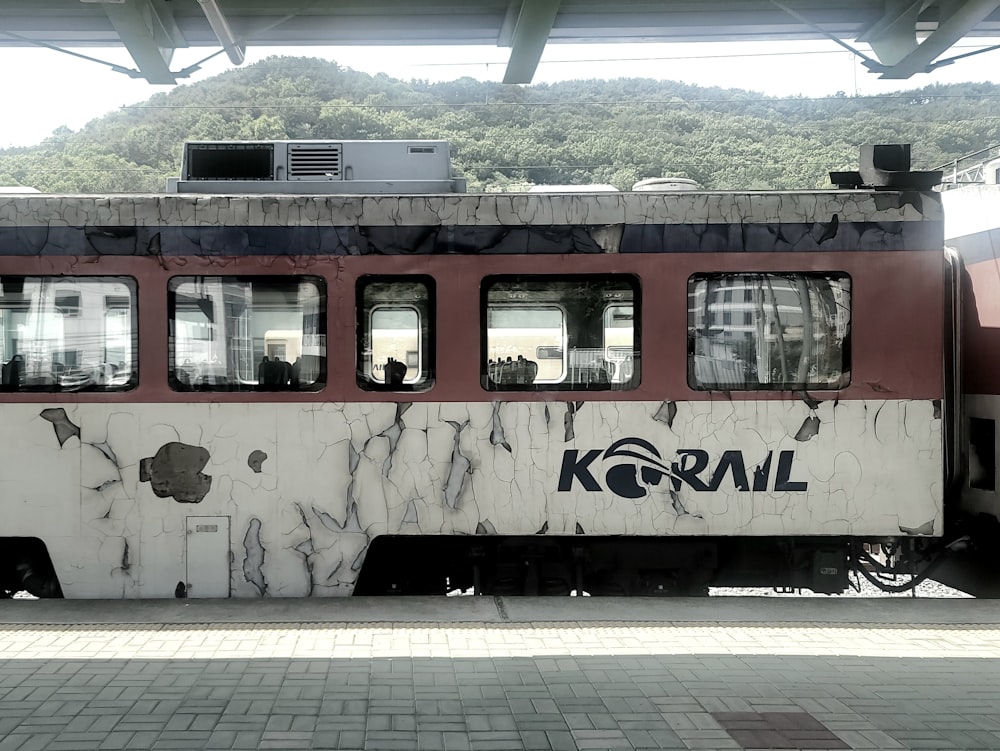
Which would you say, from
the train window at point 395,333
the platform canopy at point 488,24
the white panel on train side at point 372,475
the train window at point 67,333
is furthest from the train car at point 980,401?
the train window at point 67,333

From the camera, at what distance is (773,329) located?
22.7 ft

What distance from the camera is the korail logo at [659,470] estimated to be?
6852 mm

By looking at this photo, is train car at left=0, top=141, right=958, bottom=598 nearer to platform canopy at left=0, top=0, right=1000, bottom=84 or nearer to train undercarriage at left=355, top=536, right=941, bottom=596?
train undercarriage at left=355, top=536, right=941, bottom=596

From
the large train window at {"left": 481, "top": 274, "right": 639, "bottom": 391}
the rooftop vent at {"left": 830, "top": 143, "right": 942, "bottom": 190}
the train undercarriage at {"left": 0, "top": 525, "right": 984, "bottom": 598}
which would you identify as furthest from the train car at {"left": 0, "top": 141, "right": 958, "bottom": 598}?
the train undercarriage at {"left": 0, "top": 525, "right": 984, "bottom": 598}

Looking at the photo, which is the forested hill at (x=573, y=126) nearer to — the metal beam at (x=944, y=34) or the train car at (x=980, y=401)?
the metal beam at (x=944, y=34)

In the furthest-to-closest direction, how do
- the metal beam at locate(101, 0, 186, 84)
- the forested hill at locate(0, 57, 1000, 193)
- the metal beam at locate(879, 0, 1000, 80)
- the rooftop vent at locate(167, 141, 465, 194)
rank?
the forested hill at locate(0, 57, 1000, 193) < the rooftop vent at locate(167, 141, 465, 194) < the metal beam at locate(101, 0, 186, 84) < the metal beam at locate(879, 0, 1000, 80)

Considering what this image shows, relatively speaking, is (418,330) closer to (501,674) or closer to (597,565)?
(597,565)

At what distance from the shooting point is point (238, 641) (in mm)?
5805

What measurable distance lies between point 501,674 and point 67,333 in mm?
4060

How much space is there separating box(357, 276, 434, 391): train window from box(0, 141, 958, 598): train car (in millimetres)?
16

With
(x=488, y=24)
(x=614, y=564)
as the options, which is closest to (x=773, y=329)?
(x=614, y=564)

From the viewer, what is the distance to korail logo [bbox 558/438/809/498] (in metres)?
6.85

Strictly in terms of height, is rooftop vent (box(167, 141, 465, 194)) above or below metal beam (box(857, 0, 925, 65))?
below

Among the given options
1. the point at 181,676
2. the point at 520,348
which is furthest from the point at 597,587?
the point at 181,676
